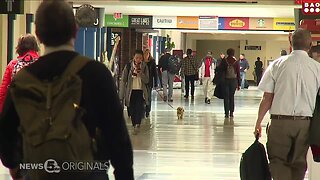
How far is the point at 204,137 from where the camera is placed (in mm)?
12969

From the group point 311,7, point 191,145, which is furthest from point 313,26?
point 191,145

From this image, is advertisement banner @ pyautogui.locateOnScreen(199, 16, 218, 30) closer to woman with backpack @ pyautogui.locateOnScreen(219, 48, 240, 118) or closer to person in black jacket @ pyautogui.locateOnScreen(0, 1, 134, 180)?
woman with backpack @ pyautogui.locateOnScreen(219, 48, 240, 118)

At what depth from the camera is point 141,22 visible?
23.7 metres

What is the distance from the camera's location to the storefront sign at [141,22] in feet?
77.3

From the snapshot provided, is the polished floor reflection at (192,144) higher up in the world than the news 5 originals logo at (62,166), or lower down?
lower down

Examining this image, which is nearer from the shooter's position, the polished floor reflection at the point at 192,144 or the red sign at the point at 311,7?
the polished floor reflection at the point at 192,144

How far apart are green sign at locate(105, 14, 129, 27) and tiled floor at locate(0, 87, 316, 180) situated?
4864 mm

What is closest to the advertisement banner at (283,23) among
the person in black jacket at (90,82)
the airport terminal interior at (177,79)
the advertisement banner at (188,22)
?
the airport terminal interior at (177,79)

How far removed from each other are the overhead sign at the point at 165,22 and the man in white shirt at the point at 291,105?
18212 millimetres

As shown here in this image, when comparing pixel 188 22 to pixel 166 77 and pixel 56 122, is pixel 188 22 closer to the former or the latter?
pixel 166 77

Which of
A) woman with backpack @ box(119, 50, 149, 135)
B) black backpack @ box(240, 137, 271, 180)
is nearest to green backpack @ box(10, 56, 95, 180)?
black backpack @ box(240, 137, 271, 180)

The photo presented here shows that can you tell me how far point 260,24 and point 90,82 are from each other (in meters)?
22.1

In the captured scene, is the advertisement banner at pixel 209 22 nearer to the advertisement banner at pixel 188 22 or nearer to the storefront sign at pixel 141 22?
the advertisement banner at pixel 188 22

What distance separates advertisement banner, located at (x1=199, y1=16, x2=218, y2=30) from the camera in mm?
23766
